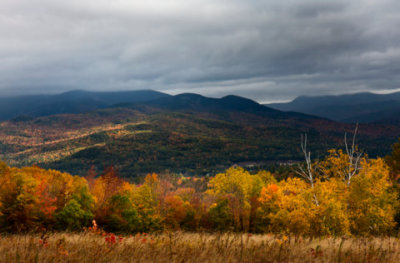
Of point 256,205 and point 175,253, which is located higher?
point 175,253

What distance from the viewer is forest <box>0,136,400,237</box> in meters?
27.7

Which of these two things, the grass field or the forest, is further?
the forest

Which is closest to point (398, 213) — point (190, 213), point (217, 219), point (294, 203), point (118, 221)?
point (294, 203)

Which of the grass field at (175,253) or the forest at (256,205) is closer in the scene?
the grass field at (175,253)

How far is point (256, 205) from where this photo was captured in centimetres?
5559

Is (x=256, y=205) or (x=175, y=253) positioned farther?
(x=256, y=205)

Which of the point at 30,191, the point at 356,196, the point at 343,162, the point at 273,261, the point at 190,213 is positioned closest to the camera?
the point at 273,261

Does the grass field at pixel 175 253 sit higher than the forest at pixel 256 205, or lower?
higher

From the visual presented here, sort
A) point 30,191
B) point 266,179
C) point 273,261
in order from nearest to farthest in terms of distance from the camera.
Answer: point 273,261, point 30,191, point 266,179

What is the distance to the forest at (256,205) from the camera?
1089 inches

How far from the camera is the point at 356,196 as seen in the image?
2905 cm

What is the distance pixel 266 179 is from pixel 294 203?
3824 centimetres

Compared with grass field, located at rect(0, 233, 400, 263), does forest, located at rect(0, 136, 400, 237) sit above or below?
below

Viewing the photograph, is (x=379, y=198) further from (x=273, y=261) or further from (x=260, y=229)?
(x=273, y=261)
